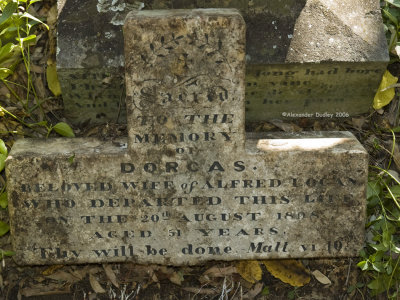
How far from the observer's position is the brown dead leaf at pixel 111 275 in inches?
132

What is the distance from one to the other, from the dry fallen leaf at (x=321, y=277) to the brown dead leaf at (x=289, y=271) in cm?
5

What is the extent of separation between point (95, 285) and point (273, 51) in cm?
152

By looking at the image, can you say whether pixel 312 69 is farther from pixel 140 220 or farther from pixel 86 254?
pixel 86 254

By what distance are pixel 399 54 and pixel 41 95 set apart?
1.99 m

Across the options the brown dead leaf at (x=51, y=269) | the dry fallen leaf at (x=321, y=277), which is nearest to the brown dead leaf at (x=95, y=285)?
the brown dead leaf at (x=51, y=269)

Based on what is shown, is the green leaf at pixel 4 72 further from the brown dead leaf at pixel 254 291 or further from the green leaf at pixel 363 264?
the green leaf at pixel 363 264

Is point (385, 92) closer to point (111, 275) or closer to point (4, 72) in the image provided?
point (111, 275)

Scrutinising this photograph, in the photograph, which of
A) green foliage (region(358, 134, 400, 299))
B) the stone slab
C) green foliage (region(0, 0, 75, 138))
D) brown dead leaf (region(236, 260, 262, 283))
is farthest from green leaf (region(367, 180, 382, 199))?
green foliage (region(0, 0, 75, 138))

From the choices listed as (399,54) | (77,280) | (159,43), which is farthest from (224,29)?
(77,280)

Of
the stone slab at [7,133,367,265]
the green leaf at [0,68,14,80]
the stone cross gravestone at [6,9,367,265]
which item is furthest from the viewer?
the green leaf at [0,68,14,80]

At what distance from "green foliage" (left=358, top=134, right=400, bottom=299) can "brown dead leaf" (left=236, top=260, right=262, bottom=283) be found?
522 millimetres

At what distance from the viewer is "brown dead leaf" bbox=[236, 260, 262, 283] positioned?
3354mm

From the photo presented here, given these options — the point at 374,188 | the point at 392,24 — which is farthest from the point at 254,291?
the point at 392,24

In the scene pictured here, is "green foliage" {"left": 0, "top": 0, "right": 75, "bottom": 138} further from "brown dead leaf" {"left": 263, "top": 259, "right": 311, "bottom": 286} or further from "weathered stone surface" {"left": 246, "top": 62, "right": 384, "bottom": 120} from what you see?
"brown dead leaf" {"left": 263, "top": 259, "right": 311, "bottom": 286}
